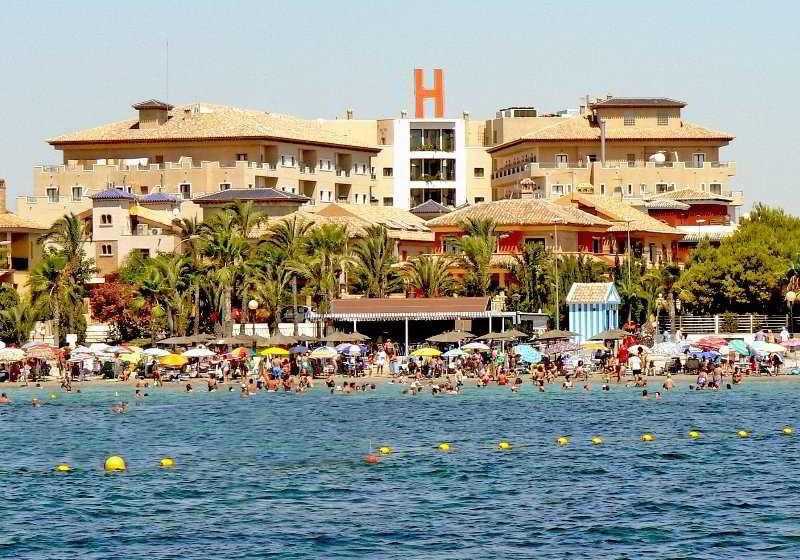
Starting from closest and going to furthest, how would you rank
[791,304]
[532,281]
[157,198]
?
[791,304], [532,281], [157,198]

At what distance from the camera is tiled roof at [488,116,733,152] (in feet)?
508

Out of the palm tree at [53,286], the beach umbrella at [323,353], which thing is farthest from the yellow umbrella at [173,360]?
the palm tree at [53,286]

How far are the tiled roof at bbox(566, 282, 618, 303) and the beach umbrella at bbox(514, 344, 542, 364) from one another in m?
10.9

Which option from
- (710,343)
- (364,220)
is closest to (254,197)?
(364,220)

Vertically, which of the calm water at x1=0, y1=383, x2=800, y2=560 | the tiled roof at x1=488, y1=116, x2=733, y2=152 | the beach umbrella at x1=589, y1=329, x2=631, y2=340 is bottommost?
the calm water at x1=0, y1=383, x2=800, y2=560

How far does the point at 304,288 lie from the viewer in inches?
4149

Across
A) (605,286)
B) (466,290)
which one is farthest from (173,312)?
(605,286)

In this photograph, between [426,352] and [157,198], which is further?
[157,198]

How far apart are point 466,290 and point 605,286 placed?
27.6ft

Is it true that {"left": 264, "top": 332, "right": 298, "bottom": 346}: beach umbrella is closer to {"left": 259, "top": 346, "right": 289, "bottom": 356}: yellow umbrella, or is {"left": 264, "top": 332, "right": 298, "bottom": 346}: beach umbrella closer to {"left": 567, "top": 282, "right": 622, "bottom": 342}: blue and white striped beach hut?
{"left": 259, "top": 346, "right": 289, "bottom": 356}: yellow umbrella

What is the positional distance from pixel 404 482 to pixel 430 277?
181 feet

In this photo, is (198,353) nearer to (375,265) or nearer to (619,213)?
(375,265)

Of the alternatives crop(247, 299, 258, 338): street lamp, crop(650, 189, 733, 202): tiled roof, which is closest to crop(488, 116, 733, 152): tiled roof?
crop(650, 189, 733, 202): tiled roof

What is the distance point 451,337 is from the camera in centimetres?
9894
